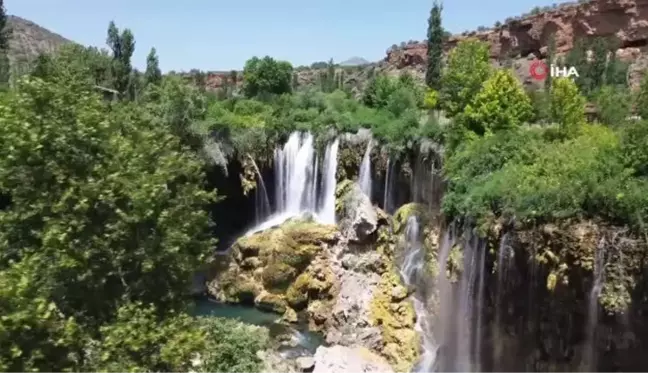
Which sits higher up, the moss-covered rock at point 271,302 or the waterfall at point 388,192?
the waterfall at point 388,192

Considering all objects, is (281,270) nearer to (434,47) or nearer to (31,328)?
(31,328)

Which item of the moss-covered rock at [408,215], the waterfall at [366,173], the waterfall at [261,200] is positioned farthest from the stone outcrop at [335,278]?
the waterfall at [261,200]

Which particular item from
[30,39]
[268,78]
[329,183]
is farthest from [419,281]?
[30,39]

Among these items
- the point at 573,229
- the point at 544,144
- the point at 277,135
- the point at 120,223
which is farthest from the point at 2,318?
the point at 277,135

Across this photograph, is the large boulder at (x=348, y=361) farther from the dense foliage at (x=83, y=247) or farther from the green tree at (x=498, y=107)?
the green tree at (x=498, y=107)

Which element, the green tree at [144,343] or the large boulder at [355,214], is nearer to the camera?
the green tree at [144,343]

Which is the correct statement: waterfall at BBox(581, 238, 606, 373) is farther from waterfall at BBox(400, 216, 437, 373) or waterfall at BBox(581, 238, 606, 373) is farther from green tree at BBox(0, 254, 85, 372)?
green tree at BBox(0, 254, 85, 372)

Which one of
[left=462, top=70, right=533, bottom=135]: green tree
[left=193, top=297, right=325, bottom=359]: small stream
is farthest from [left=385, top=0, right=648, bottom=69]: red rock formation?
[left=193, top=297, right=325, bottom=359]: small stream
